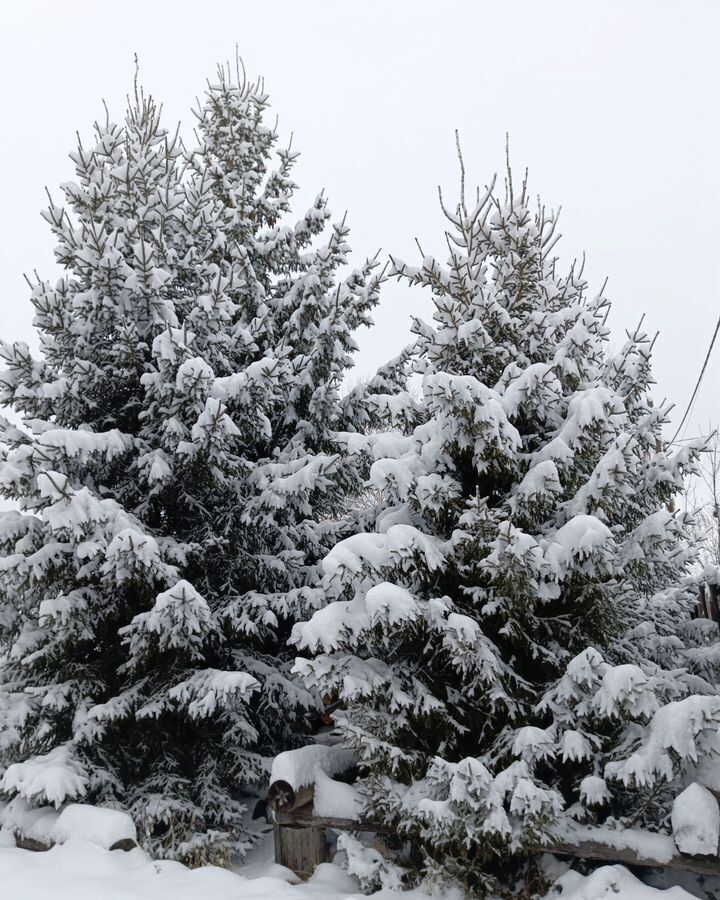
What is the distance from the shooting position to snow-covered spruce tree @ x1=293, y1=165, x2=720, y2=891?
14.6 ft

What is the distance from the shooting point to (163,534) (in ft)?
24.6

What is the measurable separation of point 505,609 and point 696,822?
1694 millimetres


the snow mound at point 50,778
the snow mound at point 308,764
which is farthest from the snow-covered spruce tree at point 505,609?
the snow mound at point 50,778

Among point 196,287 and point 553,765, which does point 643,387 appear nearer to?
point 553,765

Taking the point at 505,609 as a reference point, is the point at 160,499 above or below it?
above

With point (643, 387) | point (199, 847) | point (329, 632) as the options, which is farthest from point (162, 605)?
point (643, 387)

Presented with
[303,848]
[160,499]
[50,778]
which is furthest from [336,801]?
[160,499]

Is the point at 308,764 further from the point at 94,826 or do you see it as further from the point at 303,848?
the point at 94,826

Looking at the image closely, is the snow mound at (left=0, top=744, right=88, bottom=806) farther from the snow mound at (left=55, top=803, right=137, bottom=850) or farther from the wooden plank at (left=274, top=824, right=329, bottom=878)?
the wooden plank at (left=274, top=824, right=329, bottom=878)

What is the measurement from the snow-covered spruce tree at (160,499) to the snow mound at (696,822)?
3.26 meters

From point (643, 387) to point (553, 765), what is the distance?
3363mm

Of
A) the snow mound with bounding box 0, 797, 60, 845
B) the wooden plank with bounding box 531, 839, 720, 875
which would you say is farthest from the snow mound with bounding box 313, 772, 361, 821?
the snow mound with bounding box 0, 797, 60, 845

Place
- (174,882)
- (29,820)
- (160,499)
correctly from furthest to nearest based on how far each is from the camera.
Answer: (160,499) < (29,820) < (174,882)

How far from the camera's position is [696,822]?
14.2 ft
